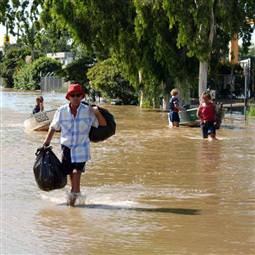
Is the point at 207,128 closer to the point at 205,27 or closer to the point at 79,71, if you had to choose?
the point at 205,27

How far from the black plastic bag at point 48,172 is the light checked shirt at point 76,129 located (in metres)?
0.23

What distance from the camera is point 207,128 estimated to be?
62.7ft

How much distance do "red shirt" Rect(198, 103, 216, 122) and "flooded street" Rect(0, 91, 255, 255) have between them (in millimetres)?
2101

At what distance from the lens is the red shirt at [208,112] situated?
1902 centimetres

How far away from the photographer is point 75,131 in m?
9.20

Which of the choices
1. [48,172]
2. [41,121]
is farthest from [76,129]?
[41,121]

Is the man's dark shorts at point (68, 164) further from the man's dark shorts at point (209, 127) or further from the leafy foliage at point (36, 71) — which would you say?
the leafy foliage at point (36, 71)

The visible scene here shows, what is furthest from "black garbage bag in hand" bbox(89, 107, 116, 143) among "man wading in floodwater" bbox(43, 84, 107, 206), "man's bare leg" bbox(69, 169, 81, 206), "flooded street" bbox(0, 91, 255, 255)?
"flooded street" bbox(0, 91, 255, 255)

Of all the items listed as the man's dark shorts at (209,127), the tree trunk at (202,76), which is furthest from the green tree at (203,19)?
the man's dark shorts at (209,127)

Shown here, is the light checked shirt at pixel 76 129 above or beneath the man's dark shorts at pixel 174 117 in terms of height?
above

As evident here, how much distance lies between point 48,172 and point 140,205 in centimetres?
130

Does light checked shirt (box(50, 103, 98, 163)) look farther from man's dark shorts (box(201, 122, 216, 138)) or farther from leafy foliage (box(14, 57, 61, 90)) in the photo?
leafy foliage (box(14, 57, 61, 90))

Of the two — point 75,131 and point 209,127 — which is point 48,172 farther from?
point 209,127

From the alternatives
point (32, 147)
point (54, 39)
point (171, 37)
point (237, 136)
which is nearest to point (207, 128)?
point (237, 136)
